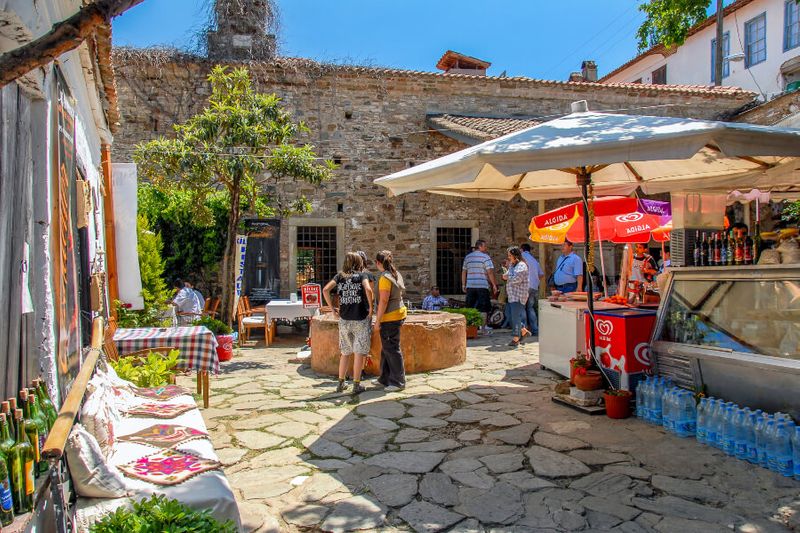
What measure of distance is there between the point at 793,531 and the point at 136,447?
3.53 metres

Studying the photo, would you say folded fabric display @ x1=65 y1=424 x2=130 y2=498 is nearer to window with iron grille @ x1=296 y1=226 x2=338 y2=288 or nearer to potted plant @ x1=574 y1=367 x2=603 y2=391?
Answer: potted plant @ x1=574 y1=367 x2=603 y2=391

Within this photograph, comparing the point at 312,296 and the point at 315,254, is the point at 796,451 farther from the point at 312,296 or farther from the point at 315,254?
the point at 315,254

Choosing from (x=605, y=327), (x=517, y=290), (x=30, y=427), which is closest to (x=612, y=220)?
(x=517, y=290)

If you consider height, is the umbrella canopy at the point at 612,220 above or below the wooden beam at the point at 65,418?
above

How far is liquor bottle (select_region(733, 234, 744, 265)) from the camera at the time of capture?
14.5ft

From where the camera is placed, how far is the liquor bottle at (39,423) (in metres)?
2.13

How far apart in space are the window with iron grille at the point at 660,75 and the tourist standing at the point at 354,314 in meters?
21.5

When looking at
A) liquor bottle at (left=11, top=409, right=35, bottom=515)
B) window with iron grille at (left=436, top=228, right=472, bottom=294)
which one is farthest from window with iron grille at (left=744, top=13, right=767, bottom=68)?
liquor bottle at (left=11, top=409, right=35, bottom=515)

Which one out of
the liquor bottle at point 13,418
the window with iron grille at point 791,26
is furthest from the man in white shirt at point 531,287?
the window with iron grille at point 791,26

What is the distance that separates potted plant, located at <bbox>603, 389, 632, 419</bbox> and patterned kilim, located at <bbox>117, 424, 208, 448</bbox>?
3425 mm

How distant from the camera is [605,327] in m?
5.38

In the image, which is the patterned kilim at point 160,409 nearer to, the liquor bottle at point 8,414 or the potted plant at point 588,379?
the liquor bottle at point 8,414

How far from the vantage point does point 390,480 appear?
3721 mm

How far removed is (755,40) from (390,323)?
65.6ft
